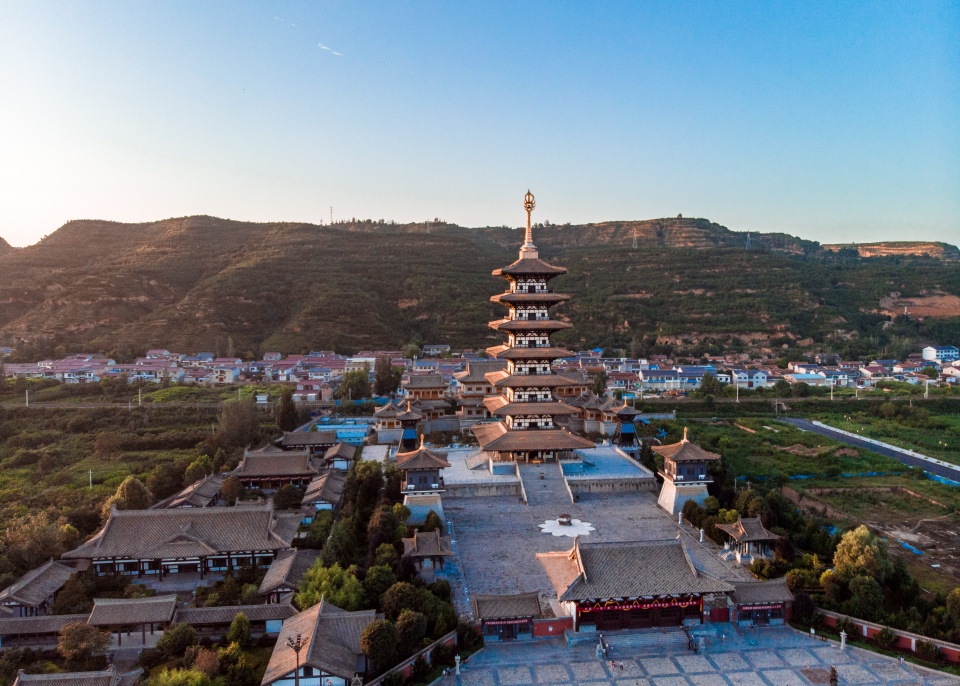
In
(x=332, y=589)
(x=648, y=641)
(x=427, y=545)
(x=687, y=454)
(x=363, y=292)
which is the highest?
(x=363, y=292)

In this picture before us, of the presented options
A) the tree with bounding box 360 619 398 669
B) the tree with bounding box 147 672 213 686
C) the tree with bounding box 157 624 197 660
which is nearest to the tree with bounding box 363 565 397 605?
the tree with bounding box 360 619 398 669

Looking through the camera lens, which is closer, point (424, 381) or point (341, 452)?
point (341, 452)

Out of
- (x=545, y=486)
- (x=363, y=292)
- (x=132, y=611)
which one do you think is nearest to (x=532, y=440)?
(x=545, y=486)

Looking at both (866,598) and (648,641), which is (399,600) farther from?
(866,598)

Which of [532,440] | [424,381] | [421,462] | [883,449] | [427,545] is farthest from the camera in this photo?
[424,381]

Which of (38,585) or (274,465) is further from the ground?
(274,465)

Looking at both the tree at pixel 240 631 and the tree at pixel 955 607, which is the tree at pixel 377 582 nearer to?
the tree at pixel 240 631

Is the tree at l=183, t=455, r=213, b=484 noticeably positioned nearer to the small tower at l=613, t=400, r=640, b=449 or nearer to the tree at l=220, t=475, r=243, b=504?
the tree at l=220, t=475, r=243, b=504

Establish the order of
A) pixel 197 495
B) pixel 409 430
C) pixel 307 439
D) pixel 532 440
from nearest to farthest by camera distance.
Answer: pixel 197 495 < pixel 532 440 < pixel 409 430 < pixel 307 439
